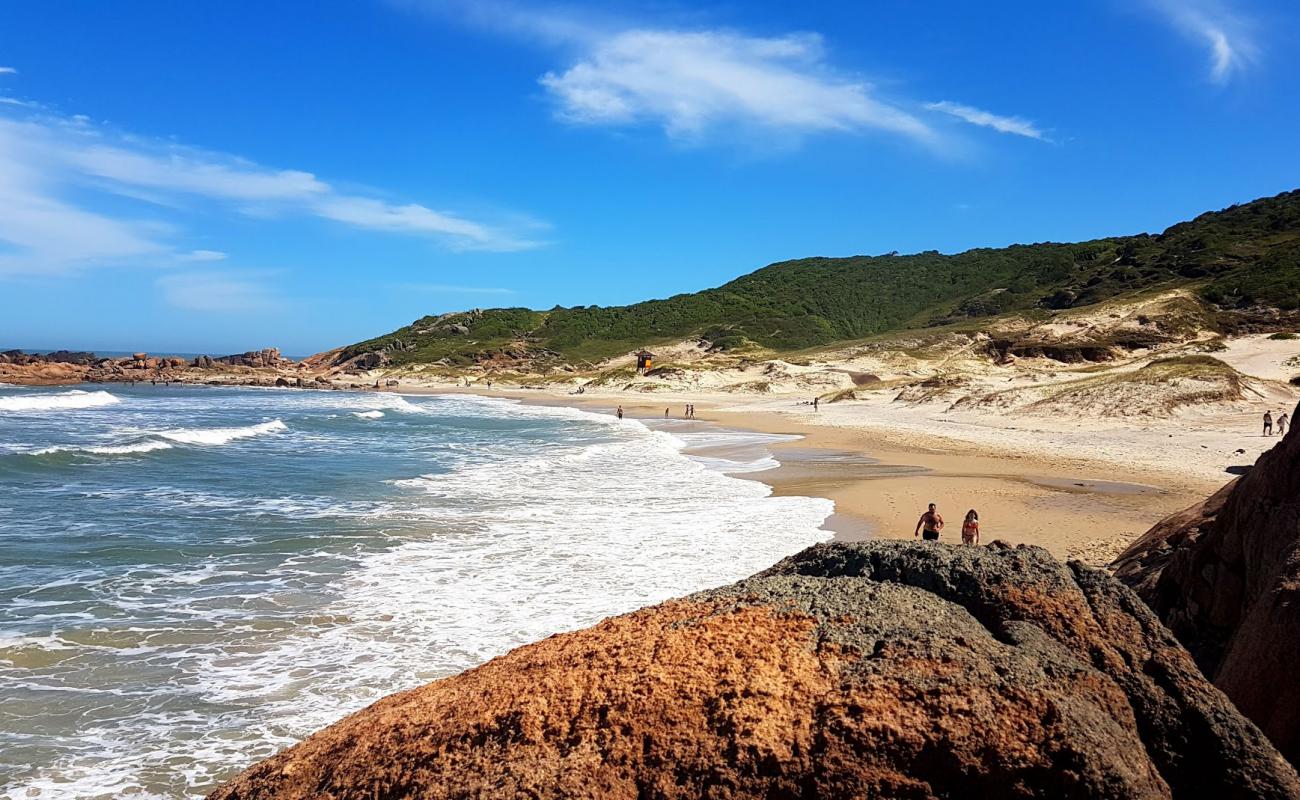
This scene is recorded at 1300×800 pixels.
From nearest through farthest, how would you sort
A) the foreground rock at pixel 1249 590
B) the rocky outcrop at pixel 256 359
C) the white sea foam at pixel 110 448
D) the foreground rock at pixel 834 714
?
the foreground rock at pixel 834 714 < the foreground rock at pixel 1249 590 < the white sea foam at pixel 110 448 < the rocky outcrop at pixel 256 359

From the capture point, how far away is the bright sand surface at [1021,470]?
47.6ft

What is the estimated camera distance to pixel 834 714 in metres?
2.69

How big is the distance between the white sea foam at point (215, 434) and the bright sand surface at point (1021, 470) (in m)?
22.9

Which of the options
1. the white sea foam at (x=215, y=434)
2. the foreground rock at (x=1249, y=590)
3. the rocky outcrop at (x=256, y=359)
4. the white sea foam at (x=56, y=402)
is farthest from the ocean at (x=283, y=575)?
the rocky outcrop at (x=256, y=359)

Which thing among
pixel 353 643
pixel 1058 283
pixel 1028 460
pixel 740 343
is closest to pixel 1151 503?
pixel 1028 460

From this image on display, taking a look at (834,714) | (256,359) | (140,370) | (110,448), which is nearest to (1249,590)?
(834,714)

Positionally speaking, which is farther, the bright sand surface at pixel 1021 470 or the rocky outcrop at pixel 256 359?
the rocky outcrop at pixel 256 359

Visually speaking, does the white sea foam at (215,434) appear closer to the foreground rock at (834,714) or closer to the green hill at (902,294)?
the foreground rock at (834,714)

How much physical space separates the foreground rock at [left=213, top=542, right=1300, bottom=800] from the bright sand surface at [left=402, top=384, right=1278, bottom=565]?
9277 millimetres

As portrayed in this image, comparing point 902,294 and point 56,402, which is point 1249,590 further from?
point 902,294

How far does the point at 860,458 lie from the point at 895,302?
Answer: 379 ft

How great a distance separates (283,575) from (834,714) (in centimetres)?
1111

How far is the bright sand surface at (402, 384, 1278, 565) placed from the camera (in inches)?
571

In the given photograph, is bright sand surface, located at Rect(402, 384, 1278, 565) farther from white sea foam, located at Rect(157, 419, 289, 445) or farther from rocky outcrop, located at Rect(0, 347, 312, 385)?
rocky outcrop, located at Rect(0, 347, 312, 385)
